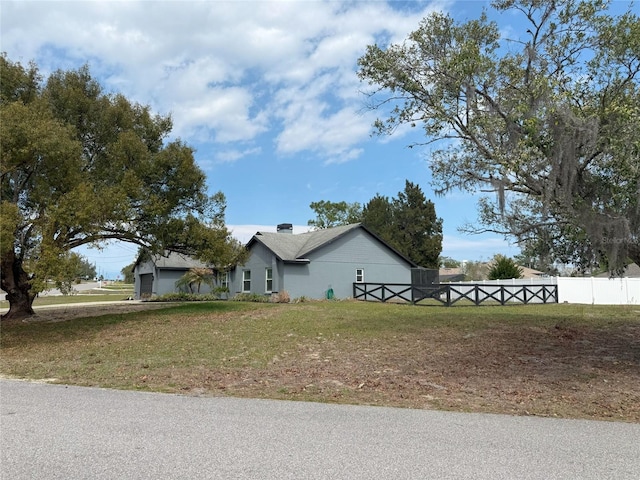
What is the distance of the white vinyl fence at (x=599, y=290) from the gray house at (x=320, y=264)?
8465 mm

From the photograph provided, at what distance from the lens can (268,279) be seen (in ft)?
89.7

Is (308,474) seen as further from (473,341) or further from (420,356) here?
(473,341)

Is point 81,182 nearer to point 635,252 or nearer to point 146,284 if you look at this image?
point 635,252

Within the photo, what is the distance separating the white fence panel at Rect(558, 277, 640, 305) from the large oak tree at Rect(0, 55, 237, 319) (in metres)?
17.4

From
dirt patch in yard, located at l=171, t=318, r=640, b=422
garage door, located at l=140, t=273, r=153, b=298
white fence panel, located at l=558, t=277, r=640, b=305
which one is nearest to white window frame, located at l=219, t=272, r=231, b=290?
garage door, located at l=140, t=273, r=153, b=298

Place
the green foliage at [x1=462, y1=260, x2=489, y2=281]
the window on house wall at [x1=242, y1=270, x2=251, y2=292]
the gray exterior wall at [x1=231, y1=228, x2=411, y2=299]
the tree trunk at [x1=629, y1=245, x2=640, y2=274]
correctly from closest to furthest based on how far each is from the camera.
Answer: the tree trunk at [x1=629, y1=245, x2=640, y2=274]
the gray exterior wall at [x1=231, y1=228, x2=411, y2=299]
the window on house wall at [x1=242, y1=270, x2=251, y2=292]
the green foliage at [x1=462, y1=260, x2=489, y2=281]

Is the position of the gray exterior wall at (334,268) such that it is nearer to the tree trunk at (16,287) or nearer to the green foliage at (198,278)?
the green foliage at (198,278)

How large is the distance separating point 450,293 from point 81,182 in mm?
16428

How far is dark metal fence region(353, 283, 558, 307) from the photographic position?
23172 mm

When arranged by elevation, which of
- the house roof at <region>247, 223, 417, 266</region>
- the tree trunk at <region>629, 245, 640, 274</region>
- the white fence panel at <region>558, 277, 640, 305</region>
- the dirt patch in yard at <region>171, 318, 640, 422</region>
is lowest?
the dirt patch in yard at <region>171, 318, 640, 422</region>

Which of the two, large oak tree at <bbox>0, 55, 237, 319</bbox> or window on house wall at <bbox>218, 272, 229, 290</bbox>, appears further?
window on house wall at <bbox>218, 272, 229, 290</bbox>

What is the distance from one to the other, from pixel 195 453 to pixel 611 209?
25.0 feet

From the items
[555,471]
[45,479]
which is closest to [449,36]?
[555,471]

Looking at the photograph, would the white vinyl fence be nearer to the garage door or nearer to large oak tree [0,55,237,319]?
large oak tree [0,55,237,319]
